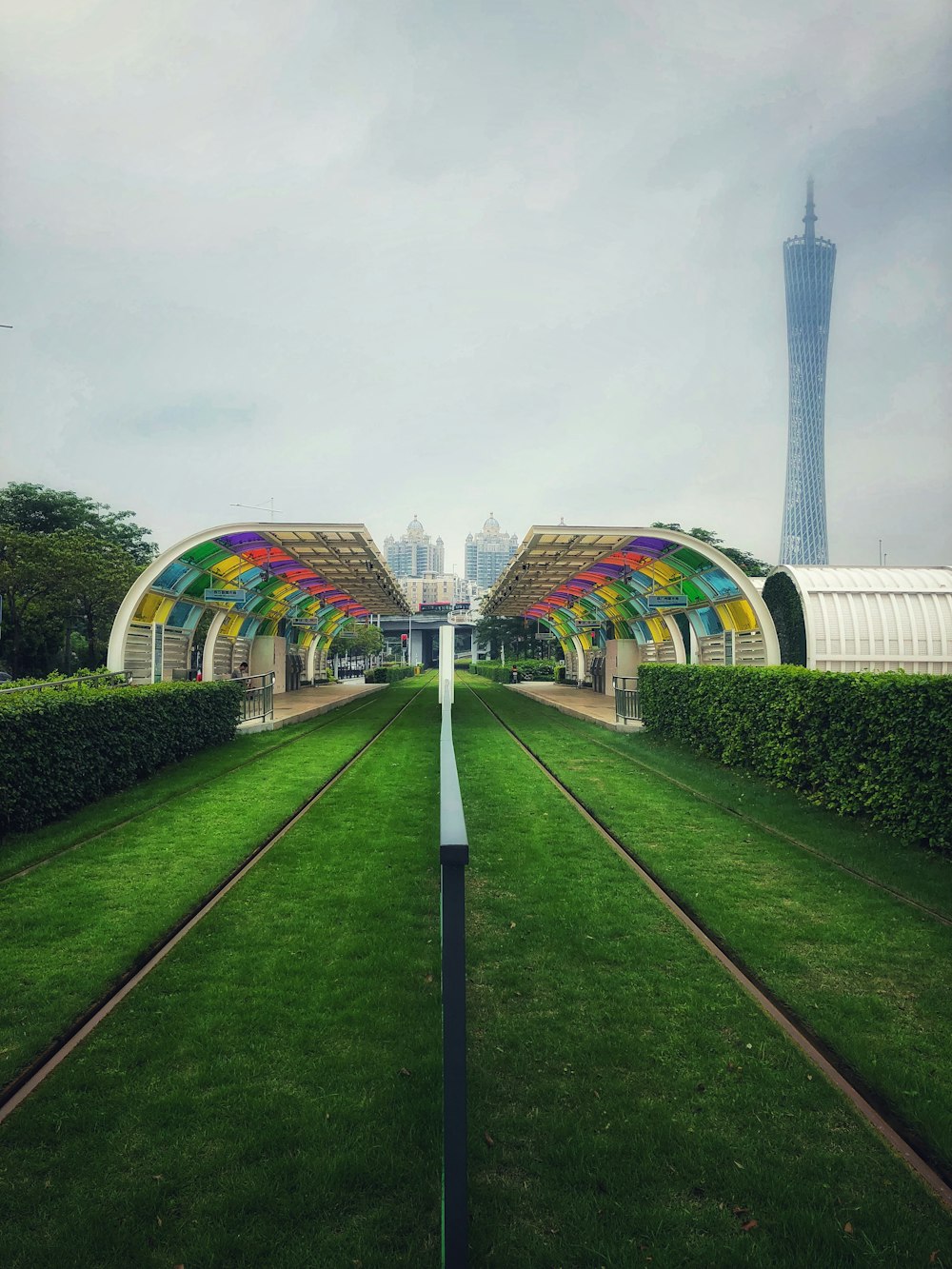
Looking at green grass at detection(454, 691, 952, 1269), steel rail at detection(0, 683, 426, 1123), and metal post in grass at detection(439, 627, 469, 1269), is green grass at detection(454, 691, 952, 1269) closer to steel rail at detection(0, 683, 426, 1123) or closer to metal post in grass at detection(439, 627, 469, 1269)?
metal post in grass at detection(439, 627, 469, 1269)

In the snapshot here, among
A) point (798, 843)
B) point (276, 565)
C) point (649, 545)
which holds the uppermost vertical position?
point (649, 545)

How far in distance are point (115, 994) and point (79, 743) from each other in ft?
20.2

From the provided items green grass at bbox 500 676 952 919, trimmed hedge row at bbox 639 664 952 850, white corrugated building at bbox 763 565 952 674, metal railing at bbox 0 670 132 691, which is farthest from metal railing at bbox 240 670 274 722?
white corrugated building at bbox 763 565 952 674

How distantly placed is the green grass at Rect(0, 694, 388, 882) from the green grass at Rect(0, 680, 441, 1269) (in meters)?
3.33

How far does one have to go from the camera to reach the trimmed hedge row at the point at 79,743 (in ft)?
26.8

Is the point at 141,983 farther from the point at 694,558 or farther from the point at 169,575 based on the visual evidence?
the point at 694,558

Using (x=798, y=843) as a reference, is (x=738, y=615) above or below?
above

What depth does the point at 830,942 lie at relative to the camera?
518 cm

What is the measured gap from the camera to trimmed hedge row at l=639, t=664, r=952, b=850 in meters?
7.55

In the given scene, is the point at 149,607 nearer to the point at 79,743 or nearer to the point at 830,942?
the point at 79,743

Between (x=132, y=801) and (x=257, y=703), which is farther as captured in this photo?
(x=257, y=703)

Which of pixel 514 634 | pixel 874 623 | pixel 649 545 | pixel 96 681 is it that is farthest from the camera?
pixel 514 634

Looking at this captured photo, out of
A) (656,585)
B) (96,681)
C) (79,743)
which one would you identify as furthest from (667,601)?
(79,743)

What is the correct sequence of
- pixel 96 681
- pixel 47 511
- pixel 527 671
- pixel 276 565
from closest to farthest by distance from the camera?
pixel 96 681 < pixel 276 565 < pixel 47 511 < pixel 527 671
